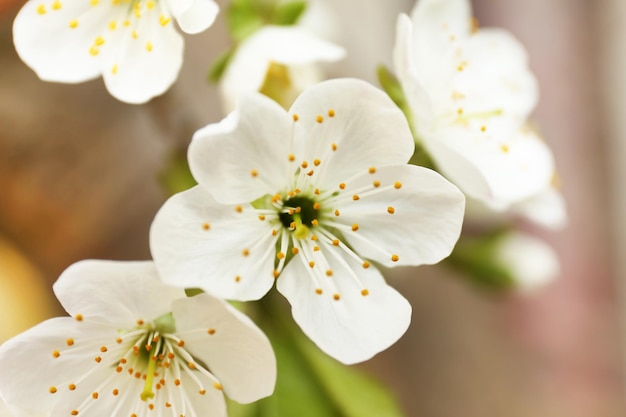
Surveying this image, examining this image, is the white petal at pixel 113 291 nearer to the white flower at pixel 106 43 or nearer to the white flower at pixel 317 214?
the white flower at pixel 317 214

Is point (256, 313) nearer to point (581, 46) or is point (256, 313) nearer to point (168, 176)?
point (168, 176)

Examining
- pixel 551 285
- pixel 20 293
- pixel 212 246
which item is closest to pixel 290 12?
pixel 212 246

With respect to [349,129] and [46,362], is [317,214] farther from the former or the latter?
[46,362]

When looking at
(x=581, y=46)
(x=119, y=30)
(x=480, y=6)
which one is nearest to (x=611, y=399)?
(x=581, y=46)

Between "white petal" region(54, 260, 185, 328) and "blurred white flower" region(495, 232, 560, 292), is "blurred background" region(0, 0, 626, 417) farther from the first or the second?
"white petal" region(54, 260, 185, 328)

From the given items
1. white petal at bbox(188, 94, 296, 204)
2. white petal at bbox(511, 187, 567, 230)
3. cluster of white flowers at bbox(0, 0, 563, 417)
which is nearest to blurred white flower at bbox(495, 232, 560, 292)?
white petal at bbox(511, 187, 567, 230)
